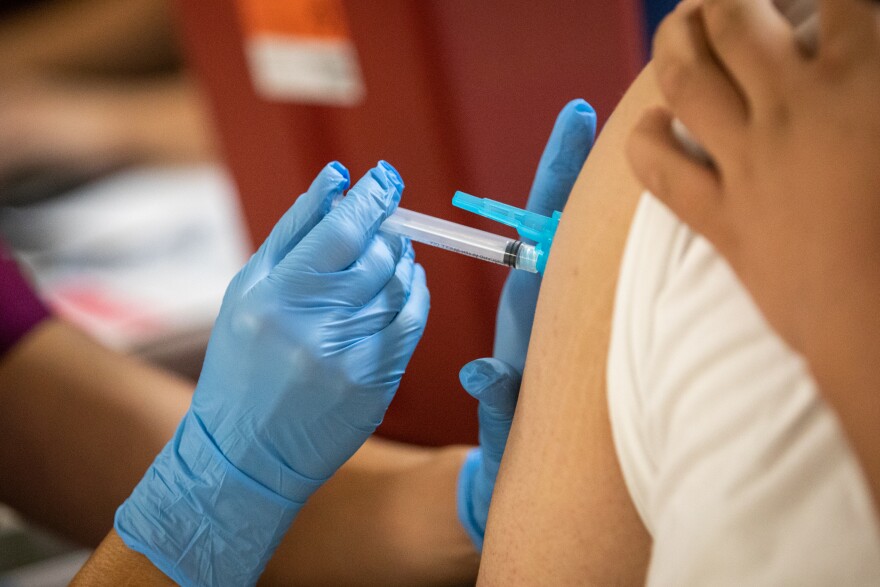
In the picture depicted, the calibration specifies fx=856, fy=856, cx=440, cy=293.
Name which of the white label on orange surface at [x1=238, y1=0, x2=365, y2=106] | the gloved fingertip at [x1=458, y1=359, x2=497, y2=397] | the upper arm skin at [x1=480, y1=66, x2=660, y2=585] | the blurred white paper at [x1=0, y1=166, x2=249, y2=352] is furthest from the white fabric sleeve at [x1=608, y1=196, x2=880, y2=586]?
the blurred white paper at [x1=0, y1=166, x2=249, y2=352]

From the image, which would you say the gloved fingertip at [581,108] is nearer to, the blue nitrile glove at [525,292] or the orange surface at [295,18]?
the blue nitrile glove at [525,292]

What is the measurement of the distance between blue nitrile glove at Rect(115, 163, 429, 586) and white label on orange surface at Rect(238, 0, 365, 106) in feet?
1.47

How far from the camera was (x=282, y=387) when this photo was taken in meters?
0.79

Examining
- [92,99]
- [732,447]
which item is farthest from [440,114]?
[92,99]

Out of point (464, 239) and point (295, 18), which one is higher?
point (295, 18)

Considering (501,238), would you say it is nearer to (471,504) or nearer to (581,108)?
(581,108)

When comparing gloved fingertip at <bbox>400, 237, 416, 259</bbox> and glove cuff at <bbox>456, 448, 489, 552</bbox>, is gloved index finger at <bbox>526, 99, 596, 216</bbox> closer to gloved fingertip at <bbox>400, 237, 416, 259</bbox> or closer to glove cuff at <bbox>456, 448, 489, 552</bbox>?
gloved fingertip at <bbox>400, 237, 416, 259</bbox>

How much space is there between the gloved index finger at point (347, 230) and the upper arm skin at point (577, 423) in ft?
0.69

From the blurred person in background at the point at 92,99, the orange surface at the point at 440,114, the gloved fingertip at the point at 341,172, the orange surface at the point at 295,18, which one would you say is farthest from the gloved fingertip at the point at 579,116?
the blurred person in background at the point at 92,99

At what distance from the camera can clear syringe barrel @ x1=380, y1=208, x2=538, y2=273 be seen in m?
0.81

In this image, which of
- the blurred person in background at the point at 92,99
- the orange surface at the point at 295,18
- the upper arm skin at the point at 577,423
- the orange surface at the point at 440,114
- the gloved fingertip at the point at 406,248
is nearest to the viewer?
the upper arm skin at the point at 577,423

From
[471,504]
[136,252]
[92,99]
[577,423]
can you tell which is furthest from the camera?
[92,99]

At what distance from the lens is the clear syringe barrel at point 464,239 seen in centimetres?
81

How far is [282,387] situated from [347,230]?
159mm
